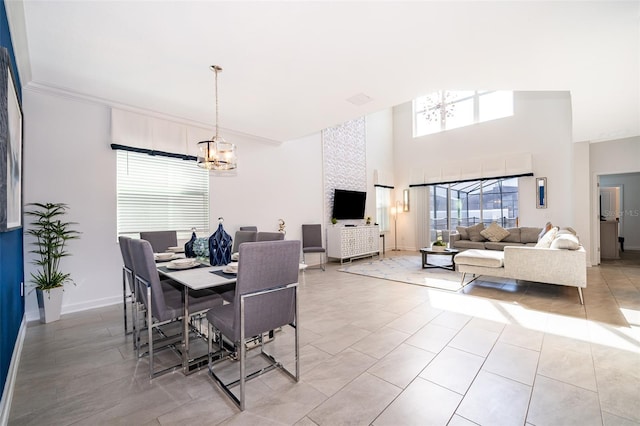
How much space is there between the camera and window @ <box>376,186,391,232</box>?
28.4 ft

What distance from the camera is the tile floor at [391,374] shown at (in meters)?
1.62

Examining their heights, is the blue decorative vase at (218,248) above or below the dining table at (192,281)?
above

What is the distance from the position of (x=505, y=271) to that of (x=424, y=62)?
3101mm

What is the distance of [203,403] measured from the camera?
174 centimetres

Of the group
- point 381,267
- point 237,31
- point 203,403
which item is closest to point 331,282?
point 381,267

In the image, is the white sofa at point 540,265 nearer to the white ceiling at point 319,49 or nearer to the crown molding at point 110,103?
the white ceiling at point 319,49

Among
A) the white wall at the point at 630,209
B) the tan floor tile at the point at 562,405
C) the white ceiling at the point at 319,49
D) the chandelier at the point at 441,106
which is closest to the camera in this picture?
the tan floor tile at the point at 562,405

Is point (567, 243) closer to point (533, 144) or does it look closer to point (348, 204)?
point (533, 144)

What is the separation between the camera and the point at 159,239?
348 cm

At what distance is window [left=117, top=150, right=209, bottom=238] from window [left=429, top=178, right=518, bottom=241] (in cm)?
617

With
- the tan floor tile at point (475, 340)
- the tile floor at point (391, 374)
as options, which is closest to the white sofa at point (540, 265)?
the tile floor at point (391, 374)

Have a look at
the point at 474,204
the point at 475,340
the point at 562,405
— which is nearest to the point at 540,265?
the point at 475,340

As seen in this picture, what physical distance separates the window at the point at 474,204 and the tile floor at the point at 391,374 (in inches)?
168

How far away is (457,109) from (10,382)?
31.6 ft
